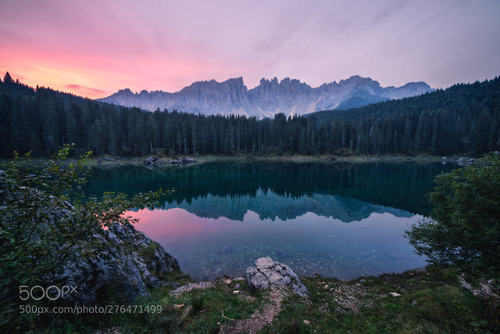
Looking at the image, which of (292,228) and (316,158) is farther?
(316,158)

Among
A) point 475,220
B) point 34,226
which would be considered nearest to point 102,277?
point 34,226

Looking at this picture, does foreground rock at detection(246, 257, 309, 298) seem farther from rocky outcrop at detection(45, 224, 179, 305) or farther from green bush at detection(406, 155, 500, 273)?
green bush at detection(406, 155, 500, 273)

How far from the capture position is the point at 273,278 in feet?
38.1

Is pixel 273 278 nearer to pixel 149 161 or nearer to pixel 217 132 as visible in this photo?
pixel 149 161

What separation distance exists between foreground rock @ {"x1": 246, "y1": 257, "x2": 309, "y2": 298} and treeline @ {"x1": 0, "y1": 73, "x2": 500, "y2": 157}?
10085 centimetres

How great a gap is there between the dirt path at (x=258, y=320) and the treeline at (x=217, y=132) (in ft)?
338

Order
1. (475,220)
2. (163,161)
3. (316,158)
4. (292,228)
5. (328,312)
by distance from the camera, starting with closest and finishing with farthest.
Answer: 1. (328,312)
2. (475,220)
3. (292,228)
4. (163,161)
5. (316,158)

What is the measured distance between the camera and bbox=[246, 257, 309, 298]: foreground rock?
1108cm

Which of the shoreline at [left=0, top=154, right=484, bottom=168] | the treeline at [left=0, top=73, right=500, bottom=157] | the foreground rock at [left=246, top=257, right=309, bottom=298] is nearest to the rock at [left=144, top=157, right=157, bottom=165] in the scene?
the shoreline at [left=0, top=154, right=484, bottom=168]

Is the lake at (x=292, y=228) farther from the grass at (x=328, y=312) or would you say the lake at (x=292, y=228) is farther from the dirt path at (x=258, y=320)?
the dirt path at (x=258, y=320)

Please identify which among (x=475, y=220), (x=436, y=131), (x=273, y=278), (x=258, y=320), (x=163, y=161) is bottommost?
(x=273, y=278)

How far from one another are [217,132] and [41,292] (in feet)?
388

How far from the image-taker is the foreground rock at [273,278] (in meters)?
11.1

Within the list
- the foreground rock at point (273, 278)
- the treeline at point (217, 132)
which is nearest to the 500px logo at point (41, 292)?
the foreground rock at point (273, 278)
